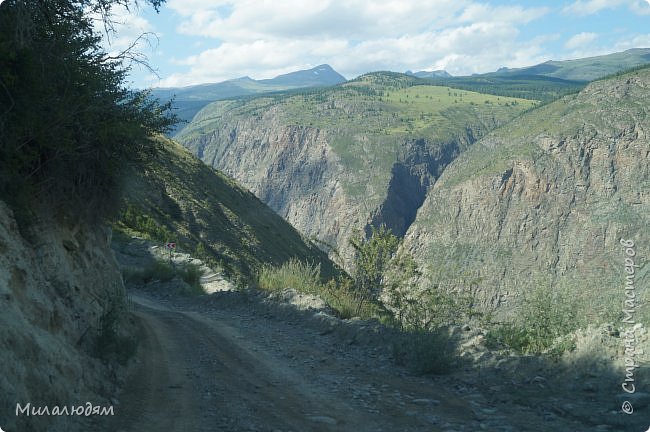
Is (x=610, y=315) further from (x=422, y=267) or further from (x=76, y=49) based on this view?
(x=76, y=49)

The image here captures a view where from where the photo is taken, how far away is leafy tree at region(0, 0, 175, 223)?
23.6ft

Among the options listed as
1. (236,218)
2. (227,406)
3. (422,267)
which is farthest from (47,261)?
(236,218)

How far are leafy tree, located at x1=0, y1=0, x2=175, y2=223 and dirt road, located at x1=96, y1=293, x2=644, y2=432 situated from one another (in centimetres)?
277

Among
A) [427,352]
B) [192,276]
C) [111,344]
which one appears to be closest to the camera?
[111,344]

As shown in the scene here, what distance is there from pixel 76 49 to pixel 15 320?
18.7ft

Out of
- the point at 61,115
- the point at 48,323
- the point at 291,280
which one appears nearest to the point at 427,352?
the point at 48,323

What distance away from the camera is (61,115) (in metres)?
7.78

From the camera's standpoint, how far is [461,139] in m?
199

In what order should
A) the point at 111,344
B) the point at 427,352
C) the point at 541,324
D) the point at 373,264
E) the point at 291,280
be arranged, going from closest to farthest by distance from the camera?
the point at 111,344 < the point at 427,352 < the point at 541,324 < the point at 373,264 < the point at 291,280

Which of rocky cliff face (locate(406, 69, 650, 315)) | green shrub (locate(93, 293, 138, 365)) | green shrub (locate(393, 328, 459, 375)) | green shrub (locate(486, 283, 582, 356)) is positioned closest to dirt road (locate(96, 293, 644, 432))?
green shrub (locate(393, 328, 459, 375))

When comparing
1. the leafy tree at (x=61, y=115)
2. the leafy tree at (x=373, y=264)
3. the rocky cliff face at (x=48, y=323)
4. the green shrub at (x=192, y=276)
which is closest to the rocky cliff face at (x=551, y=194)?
the green shrub at (x=192, y=276)

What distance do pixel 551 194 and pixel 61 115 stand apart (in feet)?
465

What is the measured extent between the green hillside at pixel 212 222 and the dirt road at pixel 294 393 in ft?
60.7

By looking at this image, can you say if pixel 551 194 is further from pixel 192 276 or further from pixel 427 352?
pixel 427 352
